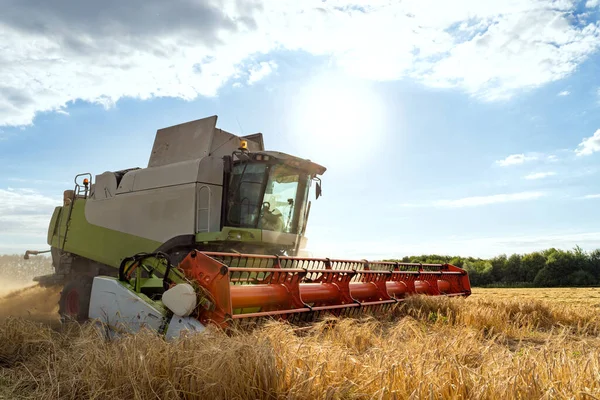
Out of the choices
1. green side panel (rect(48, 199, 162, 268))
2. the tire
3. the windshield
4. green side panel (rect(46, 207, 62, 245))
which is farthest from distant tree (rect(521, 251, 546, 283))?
the tire

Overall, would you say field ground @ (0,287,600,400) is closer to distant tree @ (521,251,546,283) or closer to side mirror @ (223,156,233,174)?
side mirror @ (223,156,233,174)

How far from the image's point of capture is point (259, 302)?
4.02 metres

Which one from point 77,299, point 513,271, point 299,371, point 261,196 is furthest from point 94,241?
point 513,271

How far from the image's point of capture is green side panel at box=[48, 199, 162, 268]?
7.40 metres

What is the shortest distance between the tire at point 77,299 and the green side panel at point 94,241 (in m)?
0.78

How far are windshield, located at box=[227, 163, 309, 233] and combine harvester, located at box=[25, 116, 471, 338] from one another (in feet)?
0.05

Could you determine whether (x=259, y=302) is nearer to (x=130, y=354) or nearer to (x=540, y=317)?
(x=130, y=354)

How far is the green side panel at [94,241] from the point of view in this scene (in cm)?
740

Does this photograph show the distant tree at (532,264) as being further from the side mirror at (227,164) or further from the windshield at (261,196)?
the side mirror at (227,164)

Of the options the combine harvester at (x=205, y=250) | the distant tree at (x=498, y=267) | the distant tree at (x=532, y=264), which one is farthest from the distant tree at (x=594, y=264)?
the combine harvester at (x=205, y=250)

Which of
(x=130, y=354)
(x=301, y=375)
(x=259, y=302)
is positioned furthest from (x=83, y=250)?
(x=301, y=375)

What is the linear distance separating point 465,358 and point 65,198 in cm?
896

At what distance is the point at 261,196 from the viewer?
6324 mm

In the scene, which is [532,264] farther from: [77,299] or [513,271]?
[77,299]
